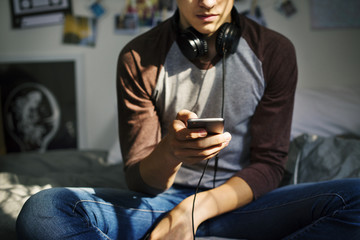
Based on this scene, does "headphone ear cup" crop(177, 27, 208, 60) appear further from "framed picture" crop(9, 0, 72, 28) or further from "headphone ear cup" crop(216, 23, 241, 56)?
"framed picture" crop(9, 0, 72, 28)

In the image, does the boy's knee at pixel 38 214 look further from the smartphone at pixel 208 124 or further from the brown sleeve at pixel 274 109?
the brown sleeve at pixel 274 109

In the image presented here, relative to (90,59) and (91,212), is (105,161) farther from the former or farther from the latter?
(91,212)

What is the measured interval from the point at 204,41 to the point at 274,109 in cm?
27

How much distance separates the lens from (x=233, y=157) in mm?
921

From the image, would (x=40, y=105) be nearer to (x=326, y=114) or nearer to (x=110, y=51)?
(x=110, y=51)

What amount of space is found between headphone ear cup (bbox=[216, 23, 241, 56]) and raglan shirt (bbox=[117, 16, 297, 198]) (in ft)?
0.15

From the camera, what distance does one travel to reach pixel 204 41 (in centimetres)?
84

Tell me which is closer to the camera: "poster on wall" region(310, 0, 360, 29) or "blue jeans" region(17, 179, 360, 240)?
"blue jeans" region(17, 179, 360, 240)

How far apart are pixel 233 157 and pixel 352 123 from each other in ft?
2.29

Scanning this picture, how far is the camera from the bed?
3.39ft

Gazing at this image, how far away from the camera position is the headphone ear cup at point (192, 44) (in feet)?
2.70

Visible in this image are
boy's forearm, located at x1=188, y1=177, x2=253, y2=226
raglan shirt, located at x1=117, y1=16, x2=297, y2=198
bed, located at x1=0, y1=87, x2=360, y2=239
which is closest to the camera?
boy's forearm, located at x1=188, y1=177, x2=253, y2=226

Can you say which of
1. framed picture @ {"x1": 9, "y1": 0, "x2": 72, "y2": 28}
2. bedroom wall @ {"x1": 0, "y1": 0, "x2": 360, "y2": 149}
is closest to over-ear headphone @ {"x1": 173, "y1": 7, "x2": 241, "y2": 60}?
bedroom wall @ {"x1": 0, "y1": 0, "x2": 360, "y2": 149}

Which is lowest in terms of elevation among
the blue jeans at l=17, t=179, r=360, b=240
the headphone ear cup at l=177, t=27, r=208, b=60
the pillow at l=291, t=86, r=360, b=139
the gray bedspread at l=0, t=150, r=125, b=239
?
the gray bedspread at l=0, t=150, r=125, b=239
